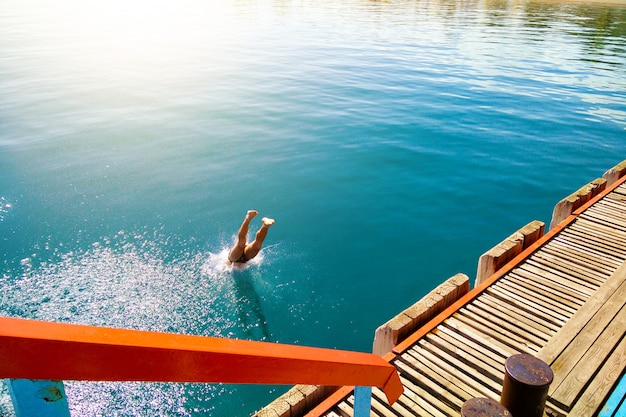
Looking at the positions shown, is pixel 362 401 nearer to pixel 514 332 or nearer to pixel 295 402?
pixel 295 402

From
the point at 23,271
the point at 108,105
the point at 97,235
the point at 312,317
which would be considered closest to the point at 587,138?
the point at 312,317

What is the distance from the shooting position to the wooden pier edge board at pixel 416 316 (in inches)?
257

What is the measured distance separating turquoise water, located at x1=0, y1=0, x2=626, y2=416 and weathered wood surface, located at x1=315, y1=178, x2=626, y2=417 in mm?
3021

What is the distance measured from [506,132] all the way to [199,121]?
14712 millimetres

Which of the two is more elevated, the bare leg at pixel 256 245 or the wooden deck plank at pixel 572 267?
the wooden deck plank at pixel 572 267

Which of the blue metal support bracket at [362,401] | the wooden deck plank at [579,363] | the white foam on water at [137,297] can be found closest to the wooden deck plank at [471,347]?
the wooden deck plank at [579,363]

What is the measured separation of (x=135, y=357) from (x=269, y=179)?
49.0 ft

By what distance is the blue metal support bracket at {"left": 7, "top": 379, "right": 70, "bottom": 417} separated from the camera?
134 centimetres

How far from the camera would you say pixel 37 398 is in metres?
1.39

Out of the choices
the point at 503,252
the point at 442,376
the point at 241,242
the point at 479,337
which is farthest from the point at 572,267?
the point at 241,242

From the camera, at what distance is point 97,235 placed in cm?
1262

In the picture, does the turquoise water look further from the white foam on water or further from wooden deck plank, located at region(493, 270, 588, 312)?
wooden deck plank, located at region(493, 270, 588, 312)

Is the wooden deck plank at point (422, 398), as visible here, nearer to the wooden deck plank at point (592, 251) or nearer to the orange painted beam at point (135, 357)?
the orange painted beam at point (135, 357)

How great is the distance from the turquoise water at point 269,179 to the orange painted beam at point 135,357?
6.34 m
